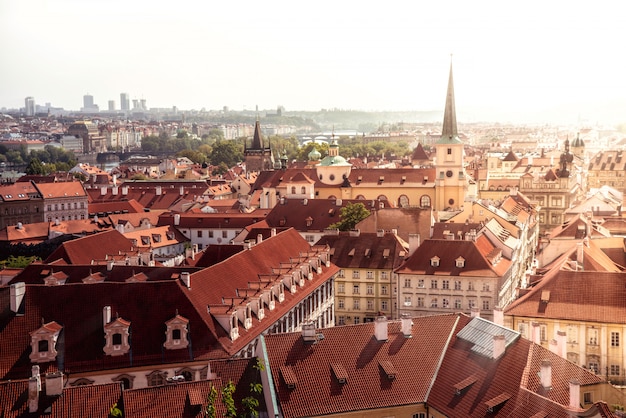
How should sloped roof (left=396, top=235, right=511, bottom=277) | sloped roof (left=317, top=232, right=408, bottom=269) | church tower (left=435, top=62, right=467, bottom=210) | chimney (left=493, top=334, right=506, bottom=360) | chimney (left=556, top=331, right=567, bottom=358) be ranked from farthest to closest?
church tower (left=435, top=62, right=467, bottom=210)
sloped roof (left=317, top=232, right=408, bottom=269)
sloped roof (left=396, top=235, right=511, bottom=277)
chimney (left=556, top=331, right=567, bottom=358)
chimney (left=493, top=334, right=506, bottom=360)

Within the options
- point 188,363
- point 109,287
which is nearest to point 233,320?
point 188,363

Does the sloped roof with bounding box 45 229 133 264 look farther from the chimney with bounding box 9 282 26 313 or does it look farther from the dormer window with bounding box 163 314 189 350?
the dormer window with bounding box 163 314 189 350

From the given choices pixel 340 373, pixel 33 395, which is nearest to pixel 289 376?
pixel 340 373

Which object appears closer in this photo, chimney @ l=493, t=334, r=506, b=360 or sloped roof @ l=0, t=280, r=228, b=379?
chimney @ l=493, t=334, r=506, b=360

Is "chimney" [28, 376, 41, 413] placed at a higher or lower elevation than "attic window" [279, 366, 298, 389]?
higher

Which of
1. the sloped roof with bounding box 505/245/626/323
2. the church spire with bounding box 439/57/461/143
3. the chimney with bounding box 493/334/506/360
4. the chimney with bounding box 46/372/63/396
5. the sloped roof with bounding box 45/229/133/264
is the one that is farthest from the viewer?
the church spire with bounding box 439/57/461/143

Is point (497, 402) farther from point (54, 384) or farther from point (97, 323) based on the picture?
point (97, 323)

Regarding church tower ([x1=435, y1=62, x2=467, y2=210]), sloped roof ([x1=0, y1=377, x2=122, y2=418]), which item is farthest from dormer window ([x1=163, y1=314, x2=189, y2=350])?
church tower ([x1=435, y1=62, x2=467, y2=210])
